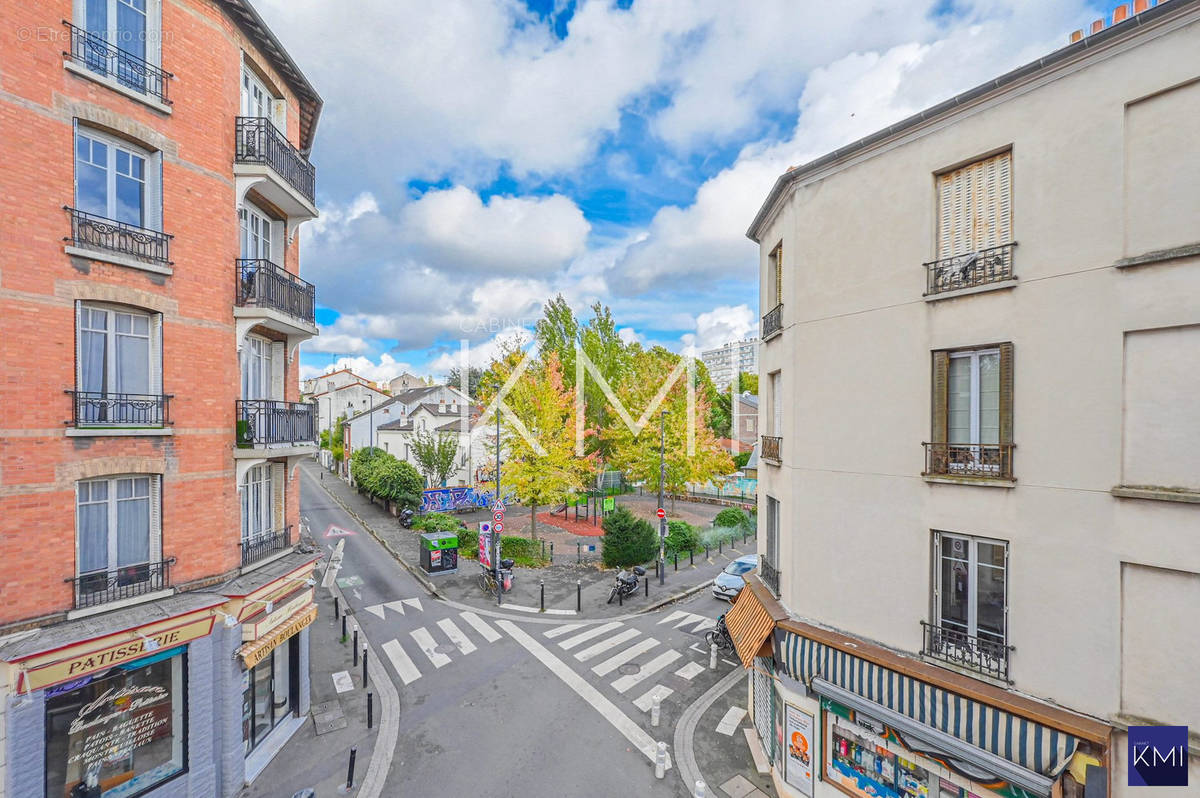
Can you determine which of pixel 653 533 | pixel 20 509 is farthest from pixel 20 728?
pixel 653 533

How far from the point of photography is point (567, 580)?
19.9m

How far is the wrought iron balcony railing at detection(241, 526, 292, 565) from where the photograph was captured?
995 centimetres

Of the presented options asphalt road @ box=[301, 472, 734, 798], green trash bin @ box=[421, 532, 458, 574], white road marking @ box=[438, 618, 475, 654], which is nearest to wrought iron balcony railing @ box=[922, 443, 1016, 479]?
asphalt road @ box=[301, 472, 734, 798]

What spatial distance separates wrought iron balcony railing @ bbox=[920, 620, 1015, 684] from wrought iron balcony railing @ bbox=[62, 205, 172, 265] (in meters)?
13.9

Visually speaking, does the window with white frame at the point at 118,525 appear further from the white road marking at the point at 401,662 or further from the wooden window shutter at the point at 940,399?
the wooden window shutter at the point at 940,399

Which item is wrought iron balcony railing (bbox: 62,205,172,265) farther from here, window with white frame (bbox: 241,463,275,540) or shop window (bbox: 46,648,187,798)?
shop window (bbox: 46,648,187,798)

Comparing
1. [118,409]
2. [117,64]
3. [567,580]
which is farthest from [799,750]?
[117,64]

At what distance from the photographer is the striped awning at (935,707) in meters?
5.81

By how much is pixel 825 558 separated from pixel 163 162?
13.4m

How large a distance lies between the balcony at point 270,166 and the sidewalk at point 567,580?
13.9 metres

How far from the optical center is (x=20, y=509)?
7.03 m

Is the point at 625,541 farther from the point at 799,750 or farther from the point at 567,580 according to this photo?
the point at 799,750

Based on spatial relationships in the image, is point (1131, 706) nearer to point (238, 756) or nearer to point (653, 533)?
point (238, 756)

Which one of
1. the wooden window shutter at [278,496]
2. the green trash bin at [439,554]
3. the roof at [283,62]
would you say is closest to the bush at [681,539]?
the green trash bin at [439,554]
